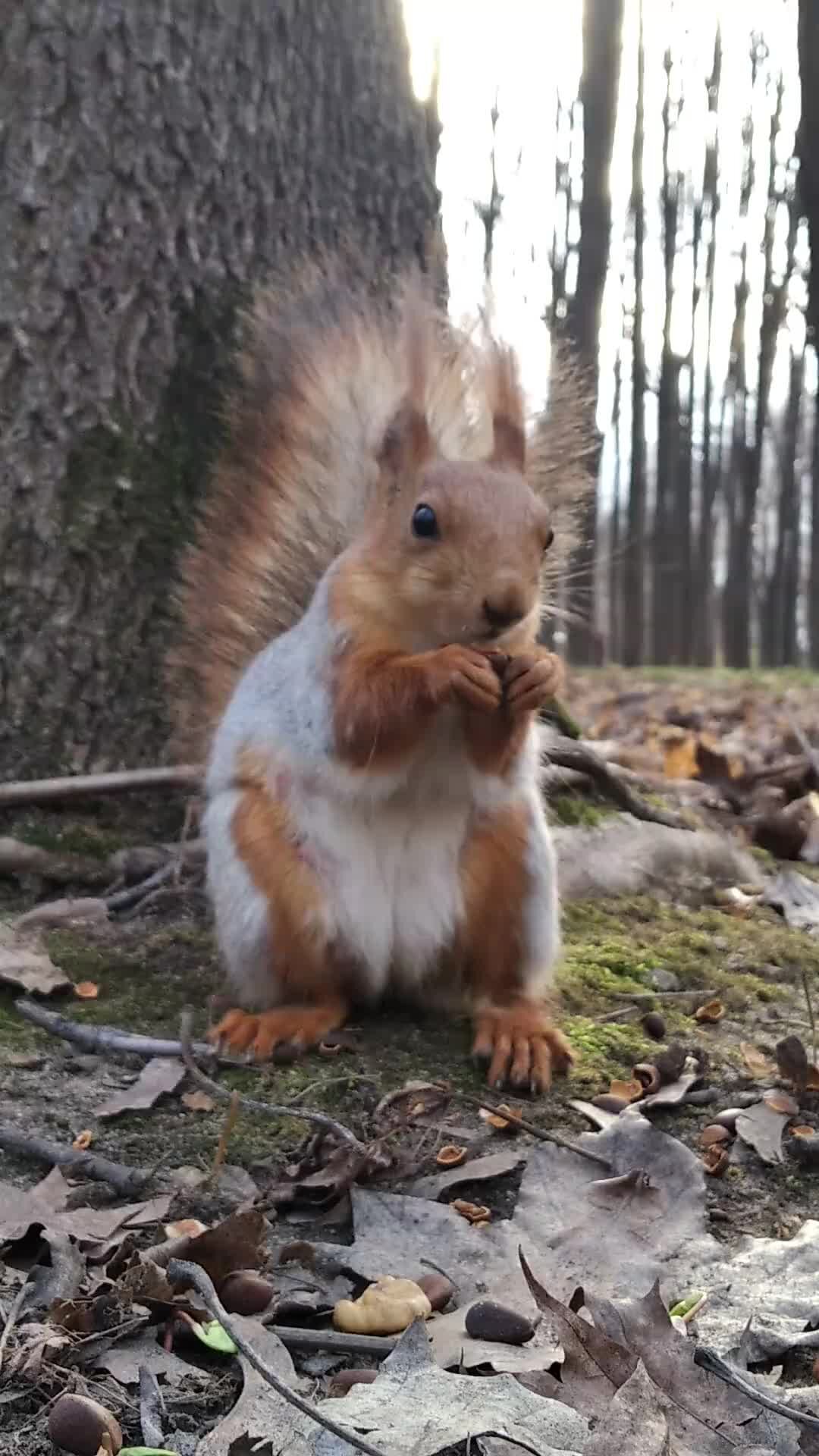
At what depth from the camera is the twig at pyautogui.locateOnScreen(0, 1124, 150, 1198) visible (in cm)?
131

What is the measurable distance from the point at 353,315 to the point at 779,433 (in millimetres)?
13244

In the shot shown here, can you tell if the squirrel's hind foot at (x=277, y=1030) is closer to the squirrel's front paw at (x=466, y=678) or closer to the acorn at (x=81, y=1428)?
the squirrel's front paw at (x=466, y=678)

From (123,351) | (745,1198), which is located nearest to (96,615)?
(123,351)

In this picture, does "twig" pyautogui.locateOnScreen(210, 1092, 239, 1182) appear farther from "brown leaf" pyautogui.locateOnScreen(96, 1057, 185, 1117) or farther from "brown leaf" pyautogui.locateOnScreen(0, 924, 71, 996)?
"brown leaf" pyautogui.locateOnScreen(0, 924, 71, 996)

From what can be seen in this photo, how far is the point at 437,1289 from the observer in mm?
1133

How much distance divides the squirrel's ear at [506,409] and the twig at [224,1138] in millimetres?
943

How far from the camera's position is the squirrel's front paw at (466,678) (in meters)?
1.57

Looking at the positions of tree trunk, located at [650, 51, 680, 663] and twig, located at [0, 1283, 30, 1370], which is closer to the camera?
twig, located at [0, 1283, 30, 1370]

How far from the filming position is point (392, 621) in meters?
1.70

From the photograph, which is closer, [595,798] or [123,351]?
[123,351]

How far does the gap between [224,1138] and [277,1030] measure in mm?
363

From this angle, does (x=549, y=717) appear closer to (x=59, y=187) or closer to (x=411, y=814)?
(x=411, y=814)

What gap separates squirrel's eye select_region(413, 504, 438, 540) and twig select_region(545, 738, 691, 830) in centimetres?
111

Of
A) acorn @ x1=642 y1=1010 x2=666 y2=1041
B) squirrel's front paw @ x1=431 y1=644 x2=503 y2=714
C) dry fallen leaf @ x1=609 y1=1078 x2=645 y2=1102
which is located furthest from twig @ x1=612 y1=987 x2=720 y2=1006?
squirrel's front paw @ x1=431 y1=644 x2=503 y2=714
